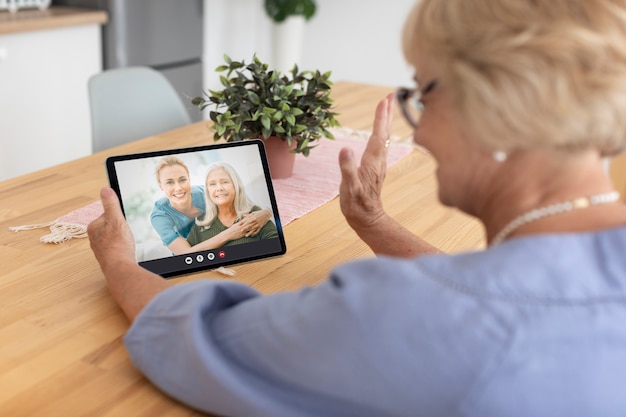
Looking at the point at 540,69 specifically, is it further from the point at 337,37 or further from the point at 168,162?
the point at 337,37

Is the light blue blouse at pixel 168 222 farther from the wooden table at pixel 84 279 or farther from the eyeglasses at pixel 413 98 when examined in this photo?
the eyeglasses at pixel 413 98

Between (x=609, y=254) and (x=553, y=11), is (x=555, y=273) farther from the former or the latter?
(x=553, y=11)

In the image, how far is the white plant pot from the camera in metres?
4.73

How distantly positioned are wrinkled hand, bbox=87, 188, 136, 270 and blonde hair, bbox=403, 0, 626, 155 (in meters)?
0.64

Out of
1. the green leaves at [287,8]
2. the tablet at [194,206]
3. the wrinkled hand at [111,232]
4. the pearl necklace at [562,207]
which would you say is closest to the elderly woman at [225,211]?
the tablet at [194,206]

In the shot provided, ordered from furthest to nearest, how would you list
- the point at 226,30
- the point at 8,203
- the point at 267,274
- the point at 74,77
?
1. the point at 226,30
2. the point at 74,77
3. the point at 8,203
4. the point at 267,274

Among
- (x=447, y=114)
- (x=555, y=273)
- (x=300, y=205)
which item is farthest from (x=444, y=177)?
(x=300, y=205)

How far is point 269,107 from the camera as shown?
1.72m

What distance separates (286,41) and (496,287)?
417cm

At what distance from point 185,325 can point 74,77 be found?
9.25 ft

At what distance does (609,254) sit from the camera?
0.80 meters

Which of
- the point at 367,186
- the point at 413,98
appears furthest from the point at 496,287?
the point at 367,186

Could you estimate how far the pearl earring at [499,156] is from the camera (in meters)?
0.85

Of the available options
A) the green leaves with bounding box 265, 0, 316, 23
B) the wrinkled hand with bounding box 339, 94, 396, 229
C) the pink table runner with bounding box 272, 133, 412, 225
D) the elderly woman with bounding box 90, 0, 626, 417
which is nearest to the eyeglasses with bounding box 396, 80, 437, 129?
the elderly woman with bounding box 90, 0, 626, 417
